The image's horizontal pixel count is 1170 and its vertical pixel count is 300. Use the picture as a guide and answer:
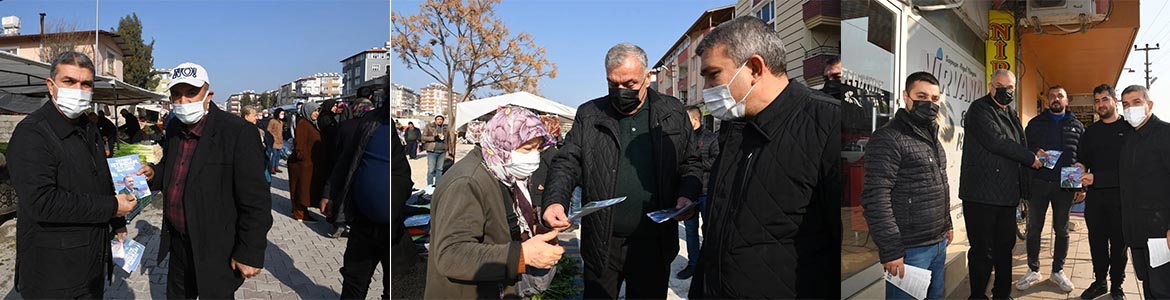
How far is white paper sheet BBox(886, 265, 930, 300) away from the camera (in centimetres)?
283

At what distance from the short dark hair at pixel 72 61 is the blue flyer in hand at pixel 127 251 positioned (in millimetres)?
830

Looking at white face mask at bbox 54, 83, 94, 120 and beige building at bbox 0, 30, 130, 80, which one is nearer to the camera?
white face mask at bbox 54, 83, 94, 120

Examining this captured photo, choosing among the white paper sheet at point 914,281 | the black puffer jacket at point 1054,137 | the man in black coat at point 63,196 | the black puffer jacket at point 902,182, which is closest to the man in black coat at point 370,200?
the man in black coat at point 63,196

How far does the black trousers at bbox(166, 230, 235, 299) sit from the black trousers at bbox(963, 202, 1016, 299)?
132 inches

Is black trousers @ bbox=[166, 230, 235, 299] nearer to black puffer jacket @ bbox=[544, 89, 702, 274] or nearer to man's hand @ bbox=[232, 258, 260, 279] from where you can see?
man's hand @ bbox=[232, 258, 260, 279]

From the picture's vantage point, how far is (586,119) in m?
3.08

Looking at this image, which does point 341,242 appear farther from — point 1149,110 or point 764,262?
point 1149,110

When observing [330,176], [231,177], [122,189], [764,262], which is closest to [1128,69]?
[764,262]

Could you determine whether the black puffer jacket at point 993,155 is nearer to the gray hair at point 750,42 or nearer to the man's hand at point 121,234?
the gray hair at point 750,42

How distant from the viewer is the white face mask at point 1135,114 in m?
2.83

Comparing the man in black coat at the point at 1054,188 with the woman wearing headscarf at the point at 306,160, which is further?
the woman wearing headscarf at the point at 306,160

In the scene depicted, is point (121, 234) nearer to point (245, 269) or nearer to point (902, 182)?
point (245, 269)

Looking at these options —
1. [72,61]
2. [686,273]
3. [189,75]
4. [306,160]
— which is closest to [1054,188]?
[686,273]

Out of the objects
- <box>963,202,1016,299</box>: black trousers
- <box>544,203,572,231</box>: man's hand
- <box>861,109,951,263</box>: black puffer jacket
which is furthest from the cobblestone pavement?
<box>963,202,1016,299</box>: black trousers
